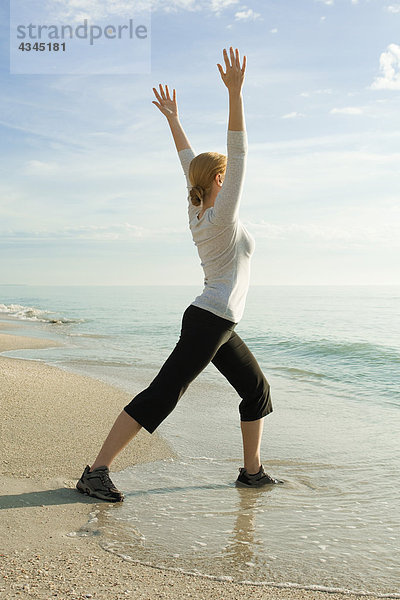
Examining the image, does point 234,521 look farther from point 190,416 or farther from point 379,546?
point 190,416

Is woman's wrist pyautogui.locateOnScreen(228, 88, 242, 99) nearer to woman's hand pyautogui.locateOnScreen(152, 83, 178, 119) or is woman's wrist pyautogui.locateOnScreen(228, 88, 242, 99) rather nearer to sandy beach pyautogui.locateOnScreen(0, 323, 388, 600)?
woman's hand pyautogui.locateOnScreen(152, 83, 178, 119)

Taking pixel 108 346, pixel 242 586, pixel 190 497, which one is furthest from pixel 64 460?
pixel 108 346

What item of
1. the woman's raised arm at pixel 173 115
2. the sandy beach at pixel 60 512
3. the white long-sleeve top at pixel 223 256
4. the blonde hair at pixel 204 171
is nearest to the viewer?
the sandy beach at pixel 60 512

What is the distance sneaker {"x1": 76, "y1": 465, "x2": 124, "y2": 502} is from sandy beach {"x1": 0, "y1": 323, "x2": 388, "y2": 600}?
8 cm

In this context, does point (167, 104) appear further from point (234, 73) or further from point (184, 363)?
point (184, 363)

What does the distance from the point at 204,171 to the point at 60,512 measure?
6.97 feet

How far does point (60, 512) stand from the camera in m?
3.21

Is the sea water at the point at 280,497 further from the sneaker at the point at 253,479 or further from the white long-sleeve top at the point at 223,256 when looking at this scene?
the white long-sleeve top at the point at 223,256

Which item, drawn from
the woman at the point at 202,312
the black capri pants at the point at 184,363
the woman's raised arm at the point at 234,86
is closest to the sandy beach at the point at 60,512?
the woman at the point at 202,312

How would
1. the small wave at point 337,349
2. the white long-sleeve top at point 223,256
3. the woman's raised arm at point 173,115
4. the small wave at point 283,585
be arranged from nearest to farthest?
the small wave at point 283,585
the white long-sleeve top at point 223,256
the woman's raised arm at point 173,115
the small wave at point 337,349

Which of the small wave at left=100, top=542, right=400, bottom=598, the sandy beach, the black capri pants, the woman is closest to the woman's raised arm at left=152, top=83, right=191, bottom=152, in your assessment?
the woman

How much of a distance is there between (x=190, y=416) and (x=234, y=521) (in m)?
2.95

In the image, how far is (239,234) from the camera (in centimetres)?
338

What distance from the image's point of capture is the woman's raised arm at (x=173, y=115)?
155 inches
